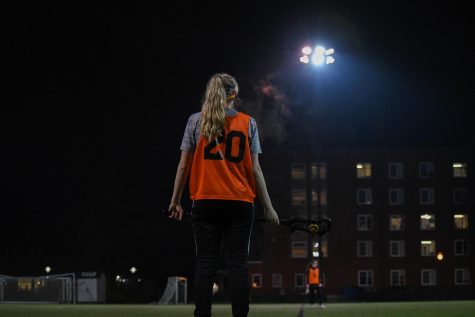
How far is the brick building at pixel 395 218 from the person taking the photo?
9719cm

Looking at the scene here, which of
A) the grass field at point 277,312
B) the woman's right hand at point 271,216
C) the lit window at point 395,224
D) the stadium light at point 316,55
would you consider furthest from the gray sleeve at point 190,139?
the lit window at point 395,224

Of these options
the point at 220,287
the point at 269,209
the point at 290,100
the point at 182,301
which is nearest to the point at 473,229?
the point at 220,287

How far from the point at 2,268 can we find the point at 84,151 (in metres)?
15.8

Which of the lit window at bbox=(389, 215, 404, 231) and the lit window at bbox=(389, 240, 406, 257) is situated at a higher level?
the lit window at bbox=(389, 215, 404, 231)

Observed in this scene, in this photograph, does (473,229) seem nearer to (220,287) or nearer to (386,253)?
(386,253)

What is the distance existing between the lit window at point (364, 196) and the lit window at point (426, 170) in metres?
6.63

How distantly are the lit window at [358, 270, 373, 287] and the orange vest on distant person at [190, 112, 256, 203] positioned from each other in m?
93.5

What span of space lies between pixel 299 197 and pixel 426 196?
15514 mm

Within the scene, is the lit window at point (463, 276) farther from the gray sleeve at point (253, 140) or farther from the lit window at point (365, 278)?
the gray sleeve at point (253, 140)

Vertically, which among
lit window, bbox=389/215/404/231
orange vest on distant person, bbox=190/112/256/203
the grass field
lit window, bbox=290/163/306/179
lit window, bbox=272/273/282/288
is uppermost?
lit window, bbox=290/163/306/179

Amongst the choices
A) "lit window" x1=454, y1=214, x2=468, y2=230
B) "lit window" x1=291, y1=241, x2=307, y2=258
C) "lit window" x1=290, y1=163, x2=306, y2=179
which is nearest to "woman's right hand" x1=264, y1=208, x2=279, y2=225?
"lit window" x1=291, y1=241, x2=307, y2=258

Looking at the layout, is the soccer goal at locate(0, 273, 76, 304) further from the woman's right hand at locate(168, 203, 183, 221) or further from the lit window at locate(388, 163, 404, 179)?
the lit window at locate(388, 163, 404, 179)

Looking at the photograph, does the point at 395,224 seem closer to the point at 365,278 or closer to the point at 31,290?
the point at 365,278

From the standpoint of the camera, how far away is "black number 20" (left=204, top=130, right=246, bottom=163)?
21.0 ft
